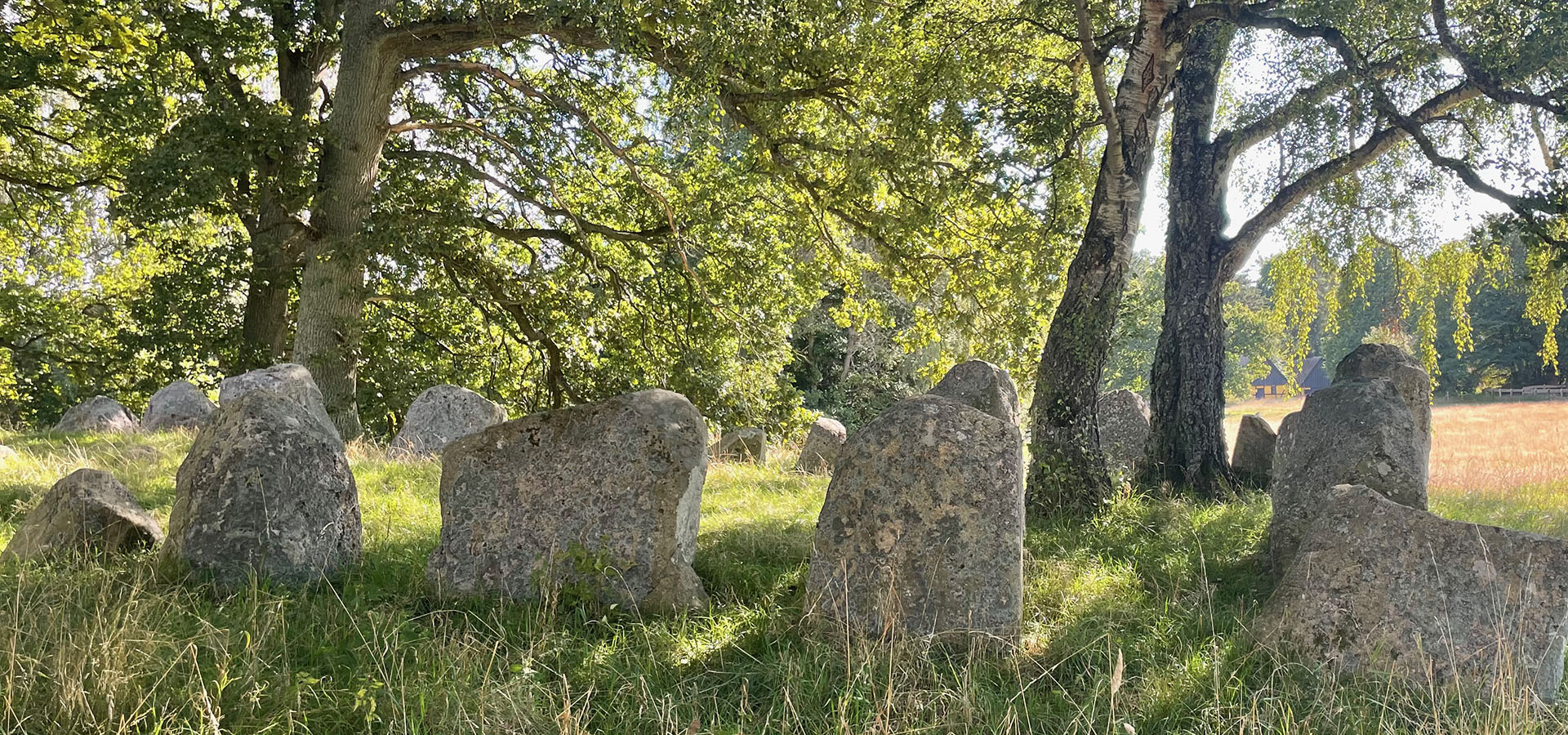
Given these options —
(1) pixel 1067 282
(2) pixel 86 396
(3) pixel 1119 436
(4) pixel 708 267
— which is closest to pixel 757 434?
Answer: (4) pixel 708 267

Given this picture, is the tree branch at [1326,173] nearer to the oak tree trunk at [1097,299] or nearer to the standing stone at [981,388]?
the oak tree trunk at [1097,299]

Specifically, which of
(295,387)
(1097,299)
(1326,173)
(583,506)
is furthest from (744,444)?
(583,506)

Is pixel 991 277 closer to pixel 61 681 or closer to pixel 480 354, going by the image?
pixel 480 354

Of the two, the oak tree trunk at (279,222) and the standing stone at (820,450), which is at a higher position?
the oak tree trunk at (279,222)

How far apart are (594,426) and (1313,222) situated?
Result: 10873 mm

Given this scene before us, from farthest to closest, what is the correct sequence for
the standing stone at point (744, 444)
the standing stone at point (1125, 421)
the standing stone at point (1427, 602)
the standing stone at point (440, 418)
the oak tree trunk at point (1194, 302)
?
the standing stone at point (744, 444) → the standing stone at point (1125, 421) → the standing stone at point (440, 418) → the oak tree trunk at point (1194, 302) → the standing stone at point (1427, 602)

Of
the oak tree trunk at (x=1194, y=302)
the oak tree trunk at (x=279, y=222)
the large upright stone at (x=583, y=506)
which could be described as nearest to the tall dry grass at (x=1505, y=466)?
the oak tree trunk at (x=1194, y=302)

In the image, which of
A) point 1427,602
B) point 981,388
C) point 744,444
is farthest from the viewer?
point 744,444

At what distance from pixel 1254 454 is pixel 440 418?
10831 mm

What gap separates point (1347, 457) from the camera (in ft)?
23.7

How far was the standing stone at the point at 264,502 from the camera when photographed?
5.97 meters

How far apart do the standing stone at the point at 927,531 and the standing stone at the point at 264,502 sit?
10.7ft

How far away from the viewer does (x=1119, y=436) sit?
48.3ft

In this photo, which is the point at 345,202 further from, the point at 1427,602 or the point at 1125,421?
the point at 1427,602
